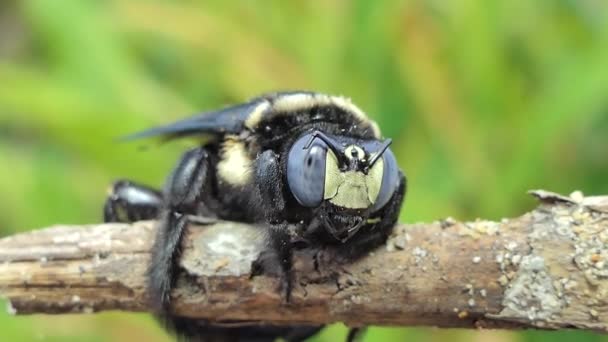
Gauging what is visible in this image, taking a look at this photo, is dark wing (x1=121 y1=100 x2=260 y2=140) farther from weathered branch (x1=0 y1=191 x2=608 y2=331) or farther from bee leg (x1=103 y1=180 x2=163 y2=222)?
weathered branch (x1=0 y1=191 x2=608 y2=331)

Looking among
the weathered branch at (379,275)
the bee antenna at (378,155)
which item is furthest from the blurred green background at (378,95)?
the bee antenna at (378,155)

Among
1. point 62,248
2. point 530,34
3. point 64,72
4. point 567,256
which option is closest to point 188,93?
point 64,72

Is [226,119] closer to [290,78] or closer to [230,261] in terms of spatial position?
[230,261]

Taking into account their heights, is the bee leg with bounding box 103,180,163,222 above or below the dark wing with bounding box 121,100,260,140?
below

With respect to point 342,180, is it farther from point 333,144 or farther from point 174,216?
point 174,216

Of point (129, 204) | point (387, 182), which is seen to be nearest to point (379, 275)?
point (387, 182)

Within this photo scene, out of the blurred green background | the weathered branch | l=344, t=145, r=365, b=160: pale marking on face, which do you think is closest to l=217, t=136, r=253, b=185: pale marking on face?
the weathered branch

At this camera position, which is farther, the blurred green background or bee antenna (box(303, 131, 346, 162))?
the blurred green background
